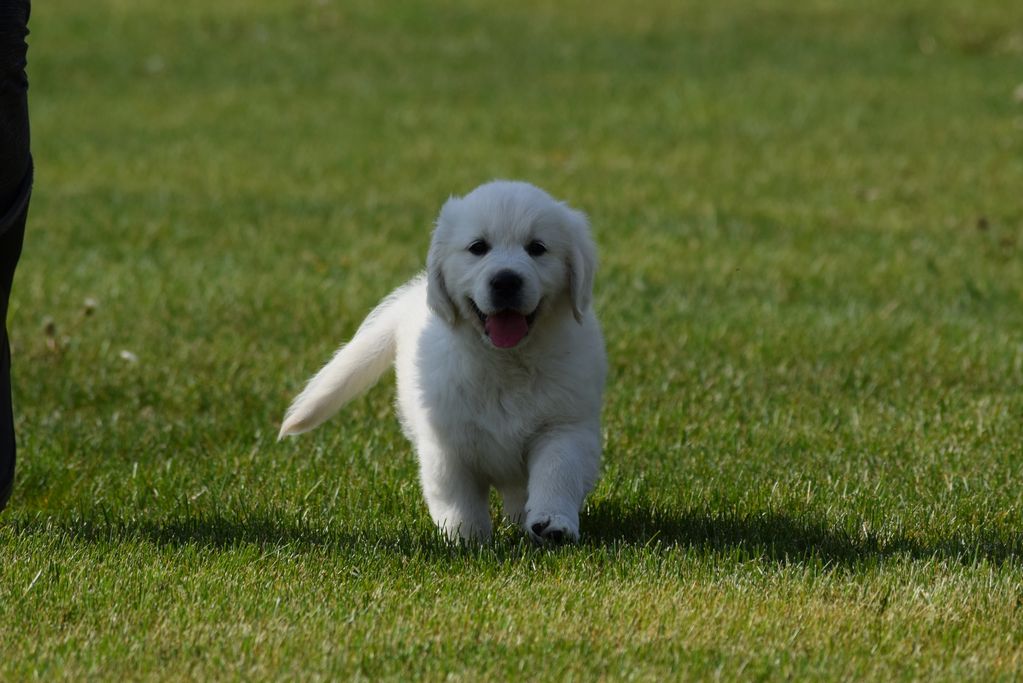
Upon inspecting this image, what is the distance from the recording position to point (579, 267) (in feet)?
14.1

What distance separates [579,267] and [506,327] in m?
0.27

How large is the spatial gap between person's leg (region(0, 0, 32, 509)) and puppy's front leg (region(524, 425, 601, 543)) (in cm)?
141

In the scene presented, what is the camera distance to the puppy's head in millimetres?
4152

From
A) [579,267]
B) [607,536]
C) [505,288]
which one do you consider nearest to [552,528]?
[607,536]

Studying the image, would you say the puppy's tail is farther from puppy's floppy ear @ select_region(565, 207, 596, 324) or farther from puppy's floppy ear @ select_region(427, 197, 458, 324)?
puppy's floppy ear @ select_region(565, 207, 596, 324)

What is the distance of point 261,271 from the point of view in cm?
812

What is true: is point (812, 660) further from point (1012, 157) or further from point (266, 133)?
point (266, 133)

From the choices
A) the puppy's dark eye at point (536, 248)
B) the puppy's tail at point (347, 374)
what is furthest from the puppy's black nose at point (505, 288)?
the puppy's tail at point (347, 374)

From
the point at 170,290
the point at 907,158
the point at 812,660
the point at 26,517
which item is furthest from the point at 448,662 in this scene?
the point at 907,158

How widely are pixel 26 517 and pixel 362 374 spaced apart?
3.51 feet

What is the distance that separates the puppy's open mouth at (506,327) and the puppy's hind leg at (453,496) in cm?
34

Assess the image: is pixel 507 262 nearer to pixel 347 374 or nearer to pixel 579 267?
pixel 579 267

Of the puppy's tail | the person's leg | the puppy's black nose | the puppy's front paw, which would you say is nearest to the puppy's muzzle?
the puppy's black nose

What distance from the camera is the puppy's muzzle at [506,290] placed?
4.12m
